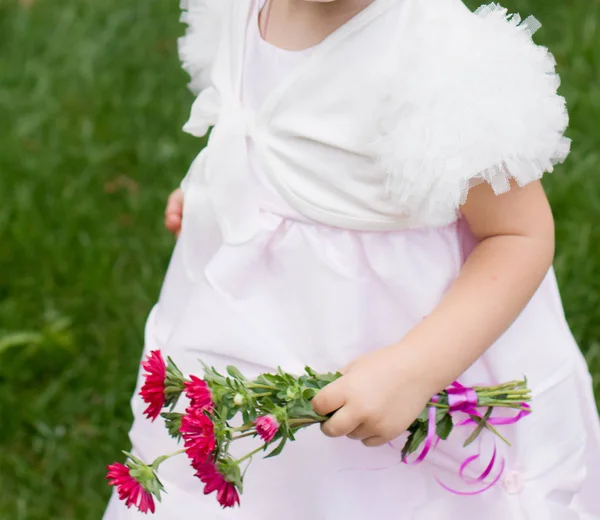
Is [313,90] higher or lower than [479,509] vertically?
higher

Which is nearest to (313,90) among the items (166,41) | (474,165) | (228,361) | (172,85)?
(474,165)

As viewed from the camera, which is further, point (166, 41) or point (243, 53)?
point (166, 41)

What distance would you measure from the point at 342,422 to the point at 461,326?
18 centimetres

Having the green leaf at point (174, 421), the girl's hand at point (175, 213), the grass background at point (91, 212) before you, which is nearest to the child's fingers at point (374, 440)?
the green leaf at point (174, 421)

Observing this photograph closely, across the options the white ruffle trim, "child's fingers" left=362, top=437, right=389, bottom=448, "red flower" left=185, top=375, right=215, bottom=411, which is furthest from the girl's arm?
the white ruffle trim

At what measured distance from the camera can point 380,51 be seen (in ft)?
3.73

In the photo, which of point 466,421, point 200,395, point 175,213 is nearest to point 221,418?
point 200,395

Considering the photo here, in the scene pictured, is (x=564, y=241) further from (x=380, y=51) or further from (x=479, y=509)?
(x=380, y=51)

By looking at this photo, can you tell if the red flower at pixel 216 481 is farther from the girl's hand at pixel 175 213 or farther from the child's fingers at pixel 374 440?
the girl's hand at pixel 175 213

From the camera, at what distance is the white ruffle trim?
1.46 m

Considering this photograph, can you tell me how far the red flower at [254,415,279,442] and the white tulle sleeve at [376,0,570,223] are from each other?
30cm

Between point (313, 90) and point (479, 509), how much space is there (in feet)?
1.98

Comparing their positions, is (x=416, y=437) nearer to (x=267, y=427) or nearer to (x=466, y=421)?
(x=466, y=421)

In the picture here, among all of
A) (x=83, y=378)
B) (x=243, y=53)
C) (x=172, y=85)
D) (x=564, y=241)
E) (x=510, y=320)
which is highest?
(x=243, y=53)
